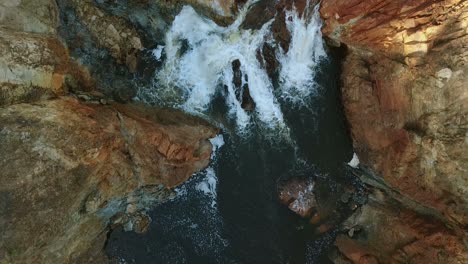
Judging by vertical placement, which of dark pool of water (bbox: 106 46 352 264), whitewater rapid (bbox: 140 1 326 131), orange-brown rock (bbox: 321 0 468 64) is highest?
orange-brown rock (bbox: 321 0 468 64)

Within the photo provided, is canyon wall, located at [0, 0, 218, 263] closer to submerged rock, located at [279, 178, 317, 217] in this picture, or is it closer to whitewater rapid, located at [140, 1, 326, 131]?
whitewater rapid, located at [140, 1, 326, 131]

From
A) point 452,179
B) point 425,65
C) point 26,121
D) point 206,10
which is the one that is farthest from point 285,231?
point 26,121

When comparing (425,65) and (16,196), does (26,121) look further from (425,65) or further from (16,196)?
(425,65)

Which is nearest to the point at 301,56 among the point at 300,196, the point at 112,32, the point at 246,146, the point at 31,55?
the point at 246,146

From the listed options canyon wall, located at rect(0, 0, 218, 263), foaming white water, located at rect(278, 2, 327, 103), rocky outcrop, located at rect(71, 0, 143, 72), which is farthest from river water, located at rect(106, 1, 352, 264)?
canyon wall, located at rect(0, 0, 218, 263)

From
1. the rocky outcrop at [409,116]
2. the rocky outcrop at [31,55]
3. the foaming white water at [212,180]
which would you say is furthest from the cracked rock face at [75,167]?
the rocky outcrop at [409,116]

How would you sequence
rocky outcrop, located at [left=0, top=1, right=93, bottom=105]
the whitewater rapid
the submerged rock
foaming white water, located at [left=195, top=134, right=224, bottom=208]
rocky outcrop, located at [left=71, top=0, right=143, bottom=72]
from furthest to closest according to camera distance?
foaming white water, located at [left=195, top=134, right=224, bottom=208] → the submerged rock → the whitewater rapid → rocky outcrop, located at [left=71, top=0, right=143, bottom=72] → rocky outcrop, located at [left=0, top=1, right=93, bottom=105]
